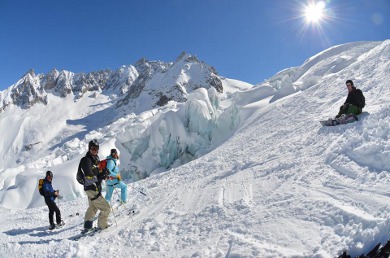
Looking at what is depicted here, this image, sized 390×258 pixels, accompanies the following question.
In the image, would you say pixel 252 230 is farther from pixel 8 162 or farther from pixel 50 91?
pixel 50 91

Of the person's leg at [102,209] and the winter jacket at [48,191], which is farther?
the winter jacket at [48,191]

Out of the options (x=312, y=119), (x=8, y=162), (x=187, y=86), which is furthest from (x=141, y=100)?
(x=312, y=119)

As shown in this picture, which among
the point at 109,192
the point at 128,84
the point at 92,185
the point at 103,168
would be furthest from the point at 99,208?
the point at 128,84

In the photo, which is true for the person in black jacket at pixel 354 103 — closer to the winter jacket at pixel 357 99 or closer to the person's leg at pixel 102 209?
the winter jacket at pixel 357 99

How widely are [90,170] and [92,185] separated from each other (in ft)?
1.23

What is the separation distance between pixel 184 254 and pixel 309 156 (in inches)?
181

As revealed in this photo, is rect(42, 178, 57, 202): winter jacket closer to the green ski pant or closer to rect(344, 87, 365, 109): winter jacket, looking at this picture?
the green ski pant

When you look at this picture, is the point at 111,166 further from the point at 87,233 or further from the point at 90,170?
the point at 87,233

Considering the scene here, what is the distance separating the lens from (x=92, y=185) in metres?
7.31

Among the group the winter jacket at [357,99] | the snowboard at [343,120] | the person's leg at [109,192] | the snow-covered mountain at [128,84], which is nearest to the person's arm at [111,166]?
the person's leg at [109,192]

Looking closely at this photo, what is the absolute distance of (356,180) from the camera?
241 inches

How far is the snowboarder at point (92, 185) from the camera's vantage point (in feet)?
23.7

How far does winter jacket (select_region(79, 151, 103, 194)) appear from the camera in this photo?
7.19 metres

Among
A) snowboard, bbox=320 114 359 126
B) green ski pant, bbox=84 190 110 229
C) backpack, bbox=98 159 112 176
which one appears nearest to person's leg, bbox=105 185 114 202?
backpack, bbox=98 159 112 176
